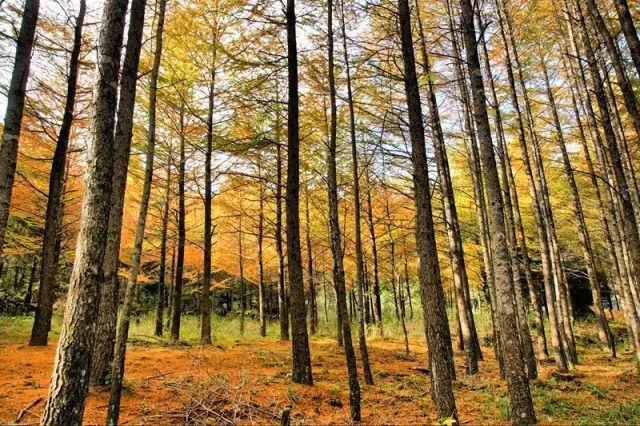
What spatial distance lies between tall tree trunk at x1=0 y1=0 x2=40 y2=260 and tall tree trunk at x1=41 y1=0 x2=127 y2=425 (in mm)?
2863

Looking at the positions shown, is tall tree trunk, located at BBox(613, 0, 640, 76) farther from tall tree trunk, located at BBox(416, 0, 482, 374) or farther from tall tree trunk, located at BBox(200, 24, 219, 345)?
tall tree trunk, located at BBox(200, 24, 219, 345)

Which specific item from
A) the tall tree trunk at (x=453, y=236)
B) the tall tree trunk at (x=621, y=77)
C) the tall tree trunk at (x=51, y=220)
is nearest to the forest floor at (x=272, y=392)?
the tall tree trunk at (x=51, y=220)

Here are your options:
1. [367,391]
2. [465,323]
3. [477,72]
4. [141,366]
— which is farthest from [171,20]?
[465,323]

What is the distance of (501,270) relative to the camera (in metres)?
5.20

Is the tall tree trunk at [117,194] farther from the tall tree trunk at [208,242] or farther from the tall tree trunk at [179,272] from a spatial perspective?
the tall tree trunk at [179,272]

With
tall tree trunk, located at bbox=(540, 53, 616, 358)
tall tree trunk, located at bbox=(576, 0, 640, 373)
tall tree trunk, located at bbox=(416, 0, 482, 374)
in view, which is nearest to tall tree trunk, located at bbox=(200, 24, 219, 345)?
tall tree trunk, located at bbox=(416, 0, 482, 374)

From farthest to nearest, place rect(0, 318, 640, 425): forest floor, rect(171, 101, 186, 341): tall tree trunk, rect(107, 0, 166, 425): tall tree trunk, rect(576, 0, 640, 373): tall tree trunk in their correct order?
rect(171, 101, 186, 341): tall tree trunk < rect(576, 0, 640, 373): tall tree trunk < rect(0, 318, 640, 425): forest floor < rect(107, 0, 166, 425): tall tree trunk

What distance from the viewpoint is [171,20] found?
920 centimetres

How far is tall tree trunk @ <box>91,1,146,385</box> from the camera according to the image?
5047 millimetres

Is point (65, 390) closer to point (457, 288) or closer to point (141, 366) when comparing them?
point (141, 366)

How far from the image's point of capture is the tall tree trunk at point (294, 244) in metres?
6.99

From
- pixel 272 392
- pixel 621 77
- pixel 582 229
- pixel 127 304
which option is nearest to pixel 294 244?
pixel 272 392

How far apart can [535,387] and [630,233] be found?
435 cm

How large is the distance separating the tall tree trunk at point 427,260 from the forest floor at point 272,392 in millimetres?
1231
